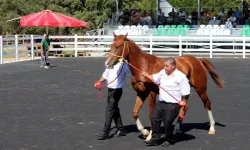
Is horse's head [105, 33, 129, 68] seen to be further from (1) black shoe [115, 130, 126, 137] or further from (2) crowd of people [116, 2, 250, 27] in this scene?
(2) crowd of people [116, 2, 250, 27]

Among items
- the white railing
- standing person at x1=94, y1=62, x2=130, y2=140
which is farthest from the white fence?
standing person at x1=94, y1=62, x2=130, y2=140

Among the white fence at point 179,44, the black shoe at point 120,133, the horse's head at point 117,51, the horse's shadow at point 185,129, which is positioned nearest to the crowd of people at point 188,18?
the white fence at point 179,44

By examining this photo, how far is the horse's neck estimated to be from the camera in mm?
9617

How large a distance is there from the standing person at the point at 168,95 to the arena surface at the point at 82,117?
409 mm

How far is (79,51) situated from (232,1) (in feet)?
136

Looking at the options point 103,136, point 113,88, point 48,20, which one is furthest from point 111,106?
point 48,20

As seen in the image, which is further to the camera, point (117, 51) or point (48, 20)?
point (48, 20)

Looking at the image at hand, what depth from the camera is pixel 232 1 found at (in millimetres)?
74438

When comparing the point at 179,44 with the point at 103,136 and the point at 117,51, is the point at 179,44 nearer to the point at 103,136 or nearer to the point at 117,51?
the point at 103,136

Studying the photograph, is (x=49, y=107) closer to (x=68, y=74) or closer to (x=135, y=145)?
(x=135, y=145)

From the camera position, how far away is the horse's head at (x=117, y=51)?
9234mm

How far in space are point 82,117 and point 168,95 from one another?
11.6 feet

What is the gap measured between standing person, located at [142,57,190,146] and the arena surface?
1.34 ft

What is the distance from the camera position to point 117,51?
9344 millimetres
